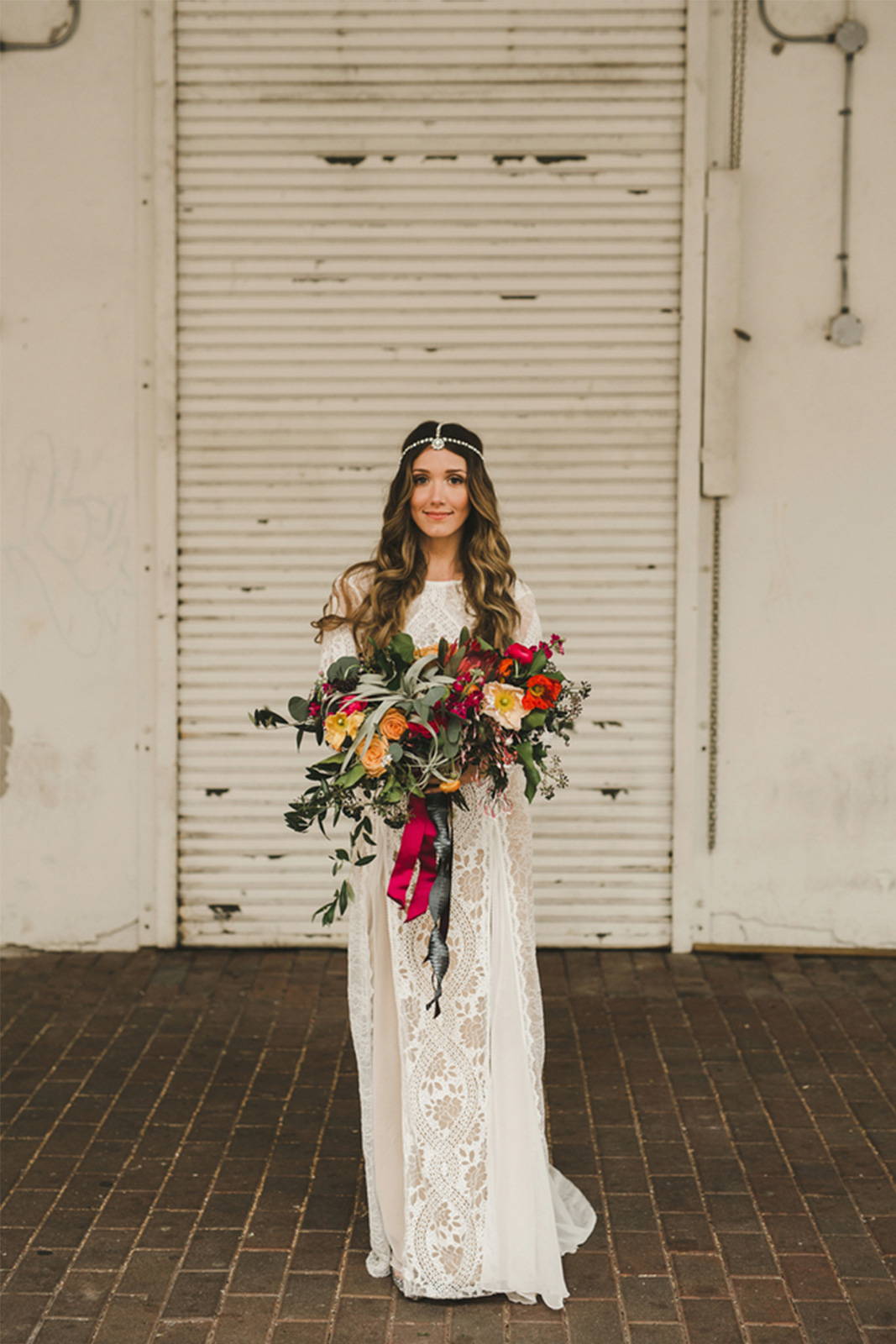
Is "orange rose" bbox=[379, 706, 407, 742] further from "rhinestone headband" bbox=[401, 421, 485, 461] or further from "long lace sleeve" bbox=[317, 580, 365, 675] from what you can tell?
"rhinestone headband" bbox=[401, 421, 485, 461]

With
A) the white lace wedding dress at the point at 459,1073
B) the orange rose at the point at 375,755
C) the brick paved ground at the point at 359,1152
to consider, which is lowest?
the brick paved ground at the point at 359,1152

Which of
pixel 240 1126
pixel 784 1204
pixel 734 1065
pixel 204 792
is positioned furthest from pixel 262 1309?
pixel 204 792

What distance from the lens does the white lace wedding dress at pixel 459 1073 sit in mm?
4266

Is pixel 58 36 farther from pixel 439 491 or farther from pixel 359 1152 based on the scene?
pixel 359 1152

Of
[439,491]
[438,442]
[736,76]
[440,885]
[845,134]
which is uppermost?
[736,76]

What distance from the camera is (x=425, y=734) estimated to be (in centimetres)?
402

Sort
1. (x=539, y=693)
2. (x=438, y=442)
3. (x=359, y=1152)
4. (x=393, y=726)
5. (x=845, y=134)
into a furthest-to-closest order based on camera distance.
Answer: (x=845, y=134) → (x=359, y=1152) → (x=438, y=442) → (x=539, y=693) → (x=393, y=726)

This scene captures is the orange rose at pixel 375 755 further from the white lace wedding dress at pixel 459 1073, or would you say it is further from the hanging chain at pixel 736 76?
the hanging chain at pixel 736 76

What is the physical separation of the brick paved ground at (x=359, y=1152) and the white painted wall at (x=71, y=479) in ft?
1.67

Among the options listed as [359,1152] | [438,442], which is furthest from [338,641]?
[359,1152]

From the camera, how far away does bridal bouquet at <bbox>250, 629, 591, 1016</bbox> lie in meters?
3.98

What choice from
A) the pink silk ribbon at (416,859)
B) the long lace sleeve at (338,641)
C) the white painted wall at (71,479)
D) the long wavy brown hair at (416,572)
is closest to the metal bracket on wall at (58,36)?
the white painted wall at (71,479)

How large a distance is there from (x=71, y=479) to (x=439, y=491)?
3297 mm

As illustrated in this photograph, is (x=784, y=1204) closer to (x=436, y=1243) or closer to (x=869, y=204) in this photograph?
(x=436, y=1243)
